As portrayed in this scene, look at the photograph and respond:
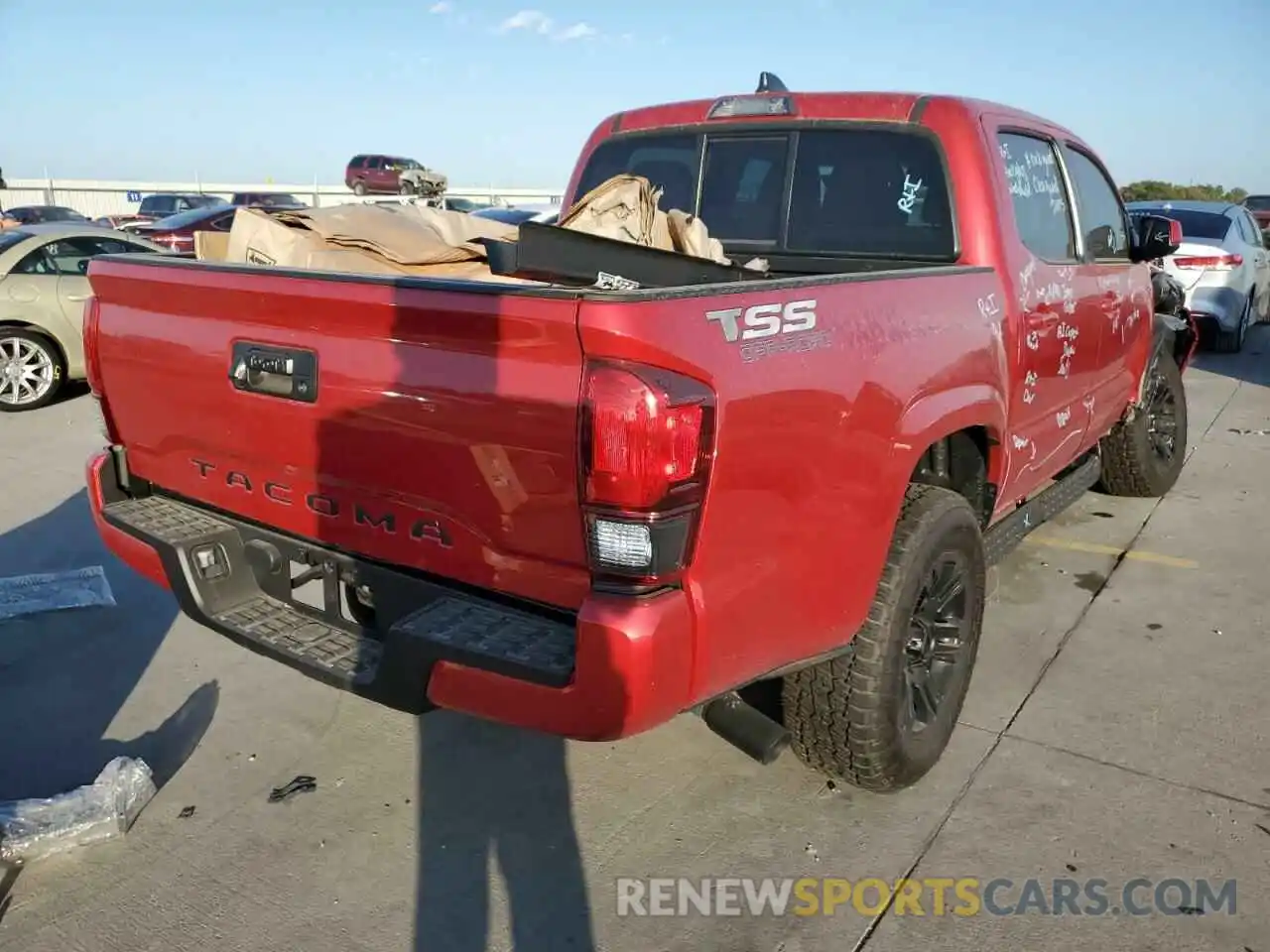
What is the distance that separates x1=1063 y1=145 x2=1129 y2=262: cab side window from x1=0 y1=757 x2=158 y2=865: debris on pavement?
410 centimetres

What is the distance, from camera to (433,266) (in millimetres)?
3213

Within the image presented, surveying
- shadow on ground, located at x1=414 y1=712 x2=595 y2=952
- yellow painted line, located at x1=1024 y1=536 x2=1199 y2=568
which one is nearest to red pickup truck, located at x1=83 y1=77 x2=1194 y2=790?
shadow on ground, located at x1=414 y1=712 x2=595 y2=952

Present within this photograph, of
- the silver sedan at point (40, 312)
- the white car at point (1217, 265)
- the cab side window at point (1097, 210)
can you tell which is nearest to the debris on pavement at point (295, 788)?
the cab side window at point (1097, 210)

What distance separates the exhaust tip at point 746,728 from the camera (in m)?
2.62

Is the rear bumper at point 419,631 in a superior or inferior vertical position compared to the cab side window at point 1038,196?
inferior

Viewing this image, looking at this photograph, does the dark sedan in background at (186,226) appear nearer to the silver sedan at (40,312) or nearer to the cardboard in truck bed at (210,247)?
the silver sedan at (40,312)

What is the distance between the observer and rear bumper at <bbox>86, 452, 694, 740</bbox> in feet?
6.81

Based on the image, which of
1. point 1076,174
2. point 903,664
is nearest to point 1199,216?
point 1076,174

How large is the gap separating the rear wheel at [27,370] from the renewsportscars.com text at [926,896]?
321 inches

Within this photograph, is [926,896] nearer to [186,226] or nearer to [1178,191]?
[186,226]

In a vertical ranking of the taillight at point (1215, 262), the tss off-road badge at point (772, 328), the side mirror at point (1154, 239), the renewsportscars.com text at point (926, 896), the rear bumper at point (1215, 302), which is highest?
the side mirror at point (1154, 239)

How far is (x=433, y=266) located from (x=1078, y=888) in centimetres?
259

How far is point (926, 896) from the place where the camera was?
2.66m

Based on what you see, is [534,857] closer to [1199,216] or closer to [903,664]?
[903,664]
